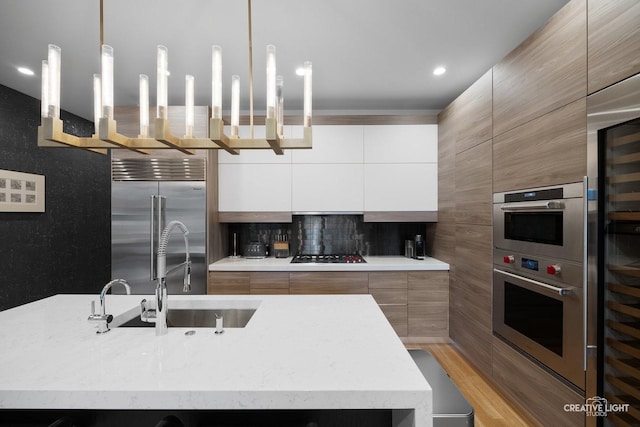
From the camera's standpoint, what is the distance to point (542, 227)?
1880 mm

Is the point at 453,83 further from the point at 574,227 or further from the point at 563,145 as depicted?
the point at 574,227

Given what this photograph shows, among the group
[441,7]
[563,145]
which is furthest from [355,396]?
[441,7]

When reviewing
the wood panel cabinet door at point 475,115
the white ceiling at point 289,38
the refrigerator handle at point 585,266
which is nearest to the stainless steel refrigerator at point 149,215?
the white ceiling at point 289,38

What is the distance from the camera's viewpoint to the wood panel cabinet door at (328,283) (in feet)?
10.7

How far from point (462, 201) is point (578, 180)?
→ 1.32 metres

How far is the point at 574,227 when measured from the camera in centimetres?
161

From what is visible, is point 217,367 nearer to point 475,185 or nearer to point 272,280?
point 272,280

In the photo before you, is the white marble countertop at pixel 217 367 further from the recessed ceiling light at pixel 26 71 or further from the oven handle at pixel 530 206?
the recessed ceiling light at pixel 26 71

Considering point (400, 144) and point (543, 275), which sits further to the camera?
point (400, 144)

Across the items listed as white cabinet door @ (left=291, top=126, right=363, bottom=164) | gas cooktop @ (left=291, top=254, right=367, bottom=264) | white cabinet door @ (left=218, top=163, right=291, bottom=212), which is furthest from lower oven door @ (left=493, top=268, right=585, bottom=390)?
white cabinet door @ (left=218, top=163, right=291, bottom=212)

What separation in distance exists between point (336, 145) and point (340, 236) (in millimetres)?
1140

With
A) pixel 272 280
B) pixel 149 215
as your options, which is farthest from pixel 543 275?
pixel 149 215

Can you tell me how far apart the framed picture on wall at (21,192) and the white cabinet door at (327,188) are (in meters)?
2.85

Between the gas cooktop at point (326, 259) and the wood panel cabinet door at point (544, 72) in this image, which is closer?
the wood panel cabinet door at point (544, 72)
